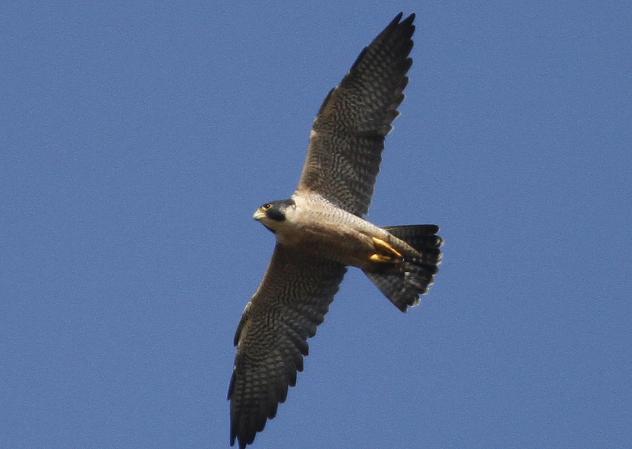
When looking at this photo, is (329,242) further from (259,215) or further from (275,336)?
(275,336)

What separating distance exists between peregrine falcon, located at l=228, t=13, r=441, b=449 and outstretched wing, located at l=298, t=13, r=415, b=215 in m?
0.01

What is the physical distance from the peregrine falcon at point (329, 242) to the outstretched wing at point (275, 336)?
0.01m

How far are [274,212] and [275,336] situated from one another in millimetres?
1841

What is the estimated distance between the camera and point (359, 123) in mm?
14453

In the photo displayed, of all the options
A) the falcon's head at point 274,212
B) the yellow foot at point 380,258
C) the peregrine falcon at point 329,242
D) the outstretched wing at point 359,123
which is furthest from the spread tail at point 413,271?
the falcon's head at point 274,212

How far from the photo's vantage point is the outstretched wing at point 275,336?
49.1 feet

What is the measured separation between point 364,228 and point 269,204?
1168 millimetres

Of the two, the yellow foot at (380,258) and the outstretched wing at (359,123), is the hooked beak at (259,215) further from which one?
the yellow foot at (380,258)

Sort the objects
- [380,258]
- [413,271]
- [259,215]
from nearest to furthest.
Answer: [259,215], [380,258], [413,271]

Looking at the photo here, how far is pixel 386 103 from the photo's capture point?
570 inches

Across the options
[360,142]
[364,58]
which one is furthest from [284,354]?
[364,58]

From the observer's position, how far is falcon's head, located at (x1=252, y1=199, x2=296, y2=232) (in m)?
14.0

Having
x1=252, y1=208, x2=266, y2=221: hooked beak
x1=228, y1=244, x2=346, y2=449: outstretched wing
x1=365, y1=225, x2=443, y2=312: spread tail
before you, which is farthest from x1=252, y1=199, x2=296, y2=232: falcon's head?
x1=365, y1=225, x2=443, y2=312: spread tail

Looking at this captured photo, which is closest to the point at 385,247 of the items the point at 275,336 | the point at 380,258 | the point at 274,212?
the point at 380,258
